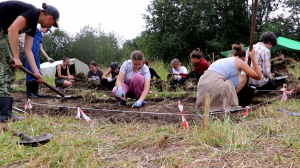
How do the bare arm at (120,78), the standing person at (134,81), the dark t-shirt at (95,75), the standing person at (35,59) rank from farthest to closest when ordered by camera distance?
the dark t-shirt at (95,75), the standing person at (35,59), the bare arm at (120,78), the standing person at (134,81)

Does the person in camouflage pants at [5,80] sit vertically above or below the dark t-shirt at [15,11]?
below

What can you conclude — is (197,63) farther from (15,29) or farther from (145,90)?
(15,29)

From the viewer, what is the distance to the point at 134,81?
4.07 metres

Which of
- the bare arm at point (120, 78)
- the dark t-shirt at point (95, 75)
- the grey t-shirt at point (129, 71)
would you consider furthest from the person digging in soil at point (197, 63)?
the dark t-shirt at point (95, 75)

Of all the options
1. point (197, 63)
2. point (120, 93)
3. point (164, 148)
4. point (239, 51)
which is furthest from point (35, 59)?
point (164, 148)

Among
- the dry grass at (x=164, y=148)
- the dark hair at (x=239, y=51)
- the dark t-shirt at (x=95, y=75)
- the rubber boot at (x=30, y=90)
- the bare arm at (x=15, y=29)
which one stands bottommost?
the dry grass at (x=164, y=148)

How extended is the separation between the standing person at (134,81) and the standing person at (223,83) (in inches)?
40.9

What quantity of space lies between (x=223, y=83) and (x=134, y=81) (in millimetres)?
1442

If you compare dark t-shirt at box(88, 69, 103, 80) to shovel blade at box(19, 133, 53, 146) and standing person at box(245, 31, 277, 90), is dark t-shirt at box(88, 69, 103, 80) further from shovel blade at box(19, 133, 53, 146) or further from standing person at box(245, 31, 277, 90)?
shovel blade at box(19, 133, 53, 146)

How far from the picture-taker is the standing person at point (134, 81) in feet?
12.9

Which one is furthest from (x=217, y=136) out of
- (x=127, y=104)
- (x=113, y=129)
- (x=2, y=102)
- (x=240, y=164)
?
(x=127, y=104)

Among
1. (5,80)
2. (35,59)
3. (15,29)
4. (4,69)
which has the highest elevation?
(15,29)

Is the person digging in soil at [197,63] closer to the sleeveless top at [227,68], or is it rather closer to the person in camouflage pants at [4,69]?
the sleeveless top at [227,68]

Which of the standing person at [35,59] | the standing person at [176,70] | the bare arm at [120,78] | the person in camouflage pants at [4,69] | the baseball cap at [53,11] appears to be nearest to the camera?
the person in camouflage pants at [4,69]
